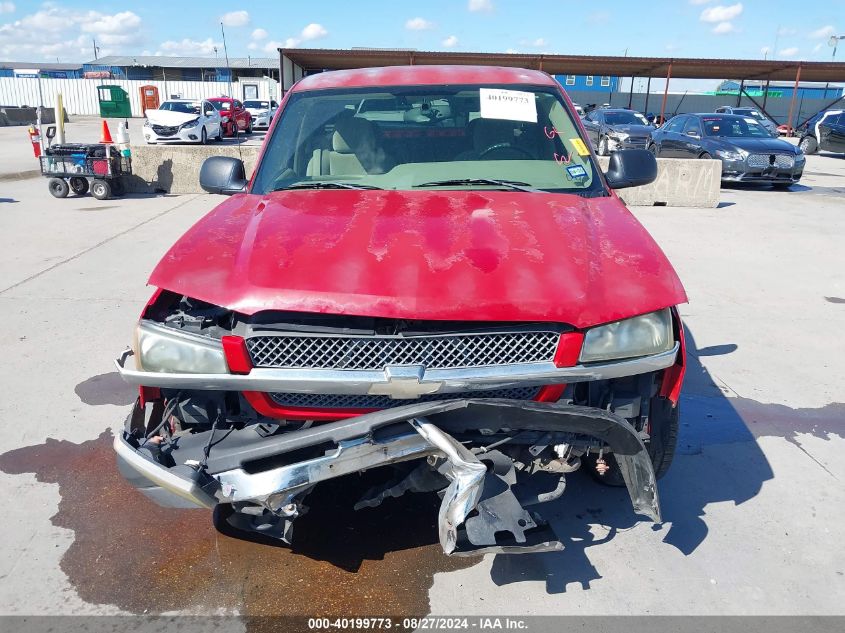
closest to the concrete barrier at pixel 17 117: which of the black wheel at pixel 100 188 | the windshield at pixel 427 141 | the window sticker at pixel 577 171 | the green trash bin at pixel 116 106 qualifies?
the green trash bin at pixel 116 106

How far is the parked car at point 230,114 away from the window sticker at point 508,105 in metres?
23.9

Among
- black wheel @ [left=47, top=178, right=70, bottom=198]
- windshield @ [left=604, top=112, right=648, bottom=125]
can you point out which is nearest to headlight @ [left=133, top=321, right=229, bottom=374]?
black wheel @ [left=47, top=178, right=70, bottom=198]

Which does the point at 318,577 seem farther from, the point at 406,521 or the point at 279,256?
the point at 279,256

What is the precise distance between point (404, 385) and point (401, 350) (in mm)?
136

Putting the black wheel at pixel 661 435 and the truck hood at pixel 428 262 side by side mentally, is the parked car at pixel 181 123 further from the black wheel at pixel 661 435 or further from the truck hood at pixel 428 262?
the black wheel at pixel 661 435

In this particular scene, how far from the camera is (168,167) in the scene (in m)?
12.5

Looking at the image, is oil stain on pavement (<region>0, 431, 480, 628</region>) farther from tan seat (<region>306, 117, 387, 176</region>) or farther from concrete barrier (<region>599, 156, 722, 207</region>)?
concrete barrier (<region>599, 156, 722, 207</region>)

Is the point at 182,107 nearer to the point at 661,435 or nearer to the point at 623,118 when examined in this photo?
the point at 623,118

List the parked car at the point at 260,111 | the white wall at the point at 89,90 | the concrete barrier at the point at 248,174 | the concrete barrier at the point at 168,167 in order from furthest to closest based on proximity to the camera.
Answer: the white wall at the point at 89,90
the parked car at the point at 260,111
the concrete barrier at the point at 168,167
the concrete barrier at the point at 248,174

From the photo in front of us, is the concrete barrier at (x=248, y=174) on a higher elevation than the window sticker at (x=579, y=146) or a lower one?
lower

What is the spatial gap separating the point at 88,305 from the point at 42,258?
2268mm

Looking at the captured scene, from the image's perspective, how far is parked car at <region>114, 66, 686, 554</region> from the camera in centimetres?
219

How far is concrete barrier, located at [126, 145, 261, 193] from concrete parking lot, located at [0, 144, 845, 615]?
24.4 feet

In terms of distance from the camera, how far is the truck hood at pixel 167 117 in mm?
20750
